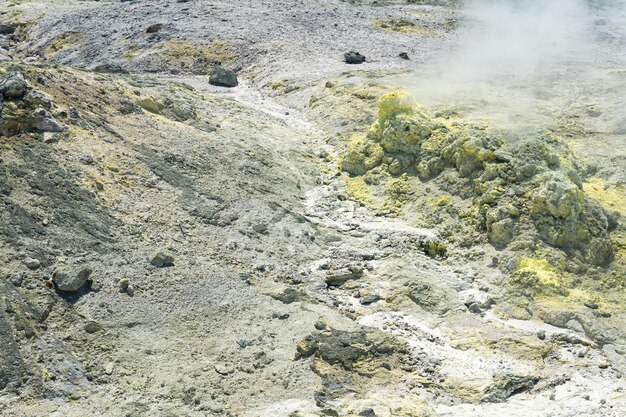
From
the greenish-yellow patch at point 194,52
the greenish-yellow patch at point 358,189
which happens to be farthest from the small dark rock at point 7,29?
the greenish-yellow patch at point 358,189

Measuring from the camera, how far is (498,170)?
37.7 ft

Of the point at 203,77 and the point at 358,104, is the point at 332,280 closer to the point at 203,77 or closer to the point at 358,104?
the point at 358,104

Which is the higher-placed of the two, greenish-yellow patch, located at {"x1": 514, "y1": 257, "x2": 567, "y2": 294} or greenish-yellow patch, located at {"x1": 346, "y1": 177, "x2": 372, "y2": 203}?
greenish-yellow patch, located at {"x1": 514, "y1": 257, "x2": 567, "y2": 294}

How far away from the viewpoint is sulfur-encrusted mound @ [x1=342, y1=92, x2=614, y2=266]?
1066 cm

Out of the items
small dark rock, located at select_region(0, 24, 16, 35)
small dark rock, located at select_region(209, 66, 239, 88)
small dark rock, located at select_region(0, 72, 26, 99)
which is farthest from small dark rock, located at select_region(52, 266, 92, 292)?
small dark rock, located at select_region(0, 24, 16, 35)

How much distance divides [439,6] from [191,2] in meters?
9.45

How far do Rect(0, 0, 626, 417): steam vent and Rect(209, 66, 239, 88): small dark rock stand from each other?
2.75m

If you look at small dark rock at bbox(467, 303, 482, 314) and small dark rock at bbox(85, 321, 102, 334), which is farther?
small dark rock at bbox(467, 303, 482, 314)

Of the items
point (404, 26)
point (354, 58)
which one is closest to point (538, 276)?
point (354, 58)

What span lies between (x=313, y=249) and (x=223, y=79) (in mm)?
9624

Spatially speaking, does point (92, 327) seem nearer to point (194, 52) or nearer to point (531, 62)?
point (531, 62)

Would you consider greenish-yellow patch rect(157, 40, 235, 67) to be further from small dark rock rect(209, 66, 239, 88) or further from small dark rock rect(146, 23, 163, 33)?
small dark rock rect(209, 66, 239, 88)

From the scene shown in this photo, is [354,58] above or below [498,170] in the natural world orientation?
below

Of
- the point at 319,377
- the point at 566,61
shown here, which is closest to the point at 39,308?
the point at 319,377
